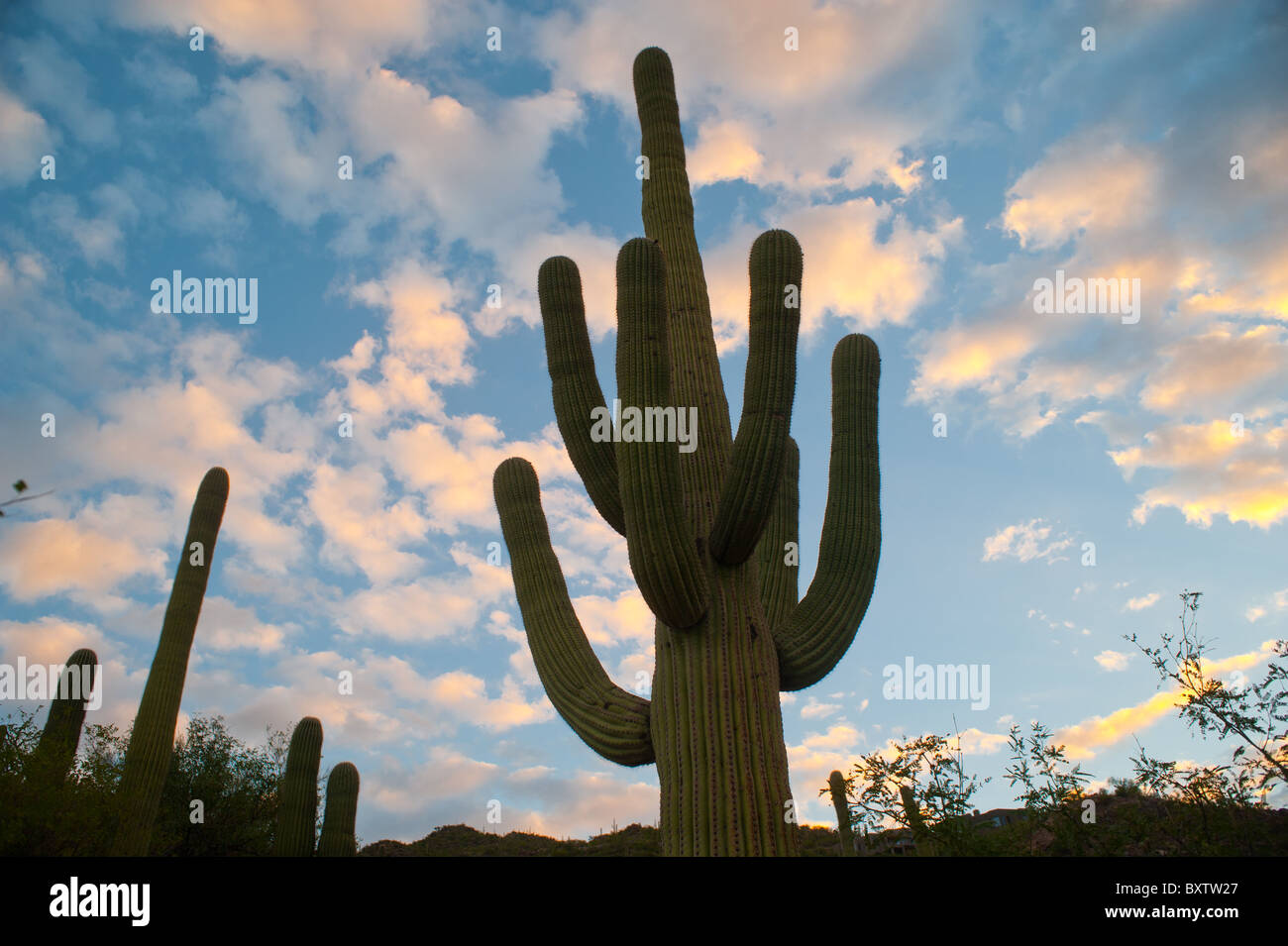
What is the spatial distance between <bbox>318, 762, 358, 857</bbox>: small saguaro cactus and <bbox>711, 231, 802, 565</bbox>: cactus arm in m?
7.42

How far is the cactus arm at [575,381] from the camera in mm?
6207

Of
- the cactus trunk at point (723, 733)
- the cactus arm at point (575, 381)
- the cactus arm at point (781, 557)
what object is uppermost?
the cactus arm at point (575, 381)

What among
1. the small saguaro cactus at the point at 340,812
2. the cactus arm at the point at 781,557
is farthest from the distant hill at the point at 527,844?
the cactus arm at the point at 781,557

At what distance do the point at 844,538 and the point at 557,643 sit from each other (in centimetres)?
232

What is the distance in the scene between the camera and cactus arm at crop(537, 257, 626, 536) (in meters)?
6.21

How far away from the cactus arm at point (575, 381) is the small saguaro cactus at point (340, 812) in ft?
21.9

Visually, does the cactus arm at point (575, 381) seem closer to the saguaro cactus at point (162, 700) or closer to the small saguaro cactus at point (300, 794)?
the small saguaro cactus at point (300, 794)

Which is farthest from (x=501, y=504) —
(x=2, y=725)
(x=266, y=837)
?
(x=266, y=837)

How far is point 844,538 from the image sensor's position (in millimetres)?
6371

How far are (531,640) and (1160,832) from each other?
6133 mm

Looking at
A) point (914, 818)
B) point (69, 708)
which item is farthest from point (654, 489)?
point (69, 708)

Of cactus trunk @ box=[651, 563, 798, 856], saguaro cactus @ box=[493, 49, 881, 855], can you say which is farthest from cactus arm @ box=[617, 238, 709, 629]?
cactus trunk @ box=[651, 563, 798, 856]

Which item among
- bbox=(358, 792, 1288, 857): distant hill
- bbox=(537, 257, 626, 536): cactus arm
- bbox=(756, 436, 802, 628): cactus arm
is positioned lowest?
bbox=(358, 792, 1288, 857): distant hill

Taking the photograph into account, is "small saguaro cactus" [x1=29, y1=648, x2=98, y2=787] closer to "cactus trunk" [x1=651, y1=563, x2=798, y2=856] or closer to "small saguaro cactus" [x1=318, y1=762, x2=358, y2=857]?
"small saguaro cactus" [x1=318, y1=762, x2=358, y2=857]
